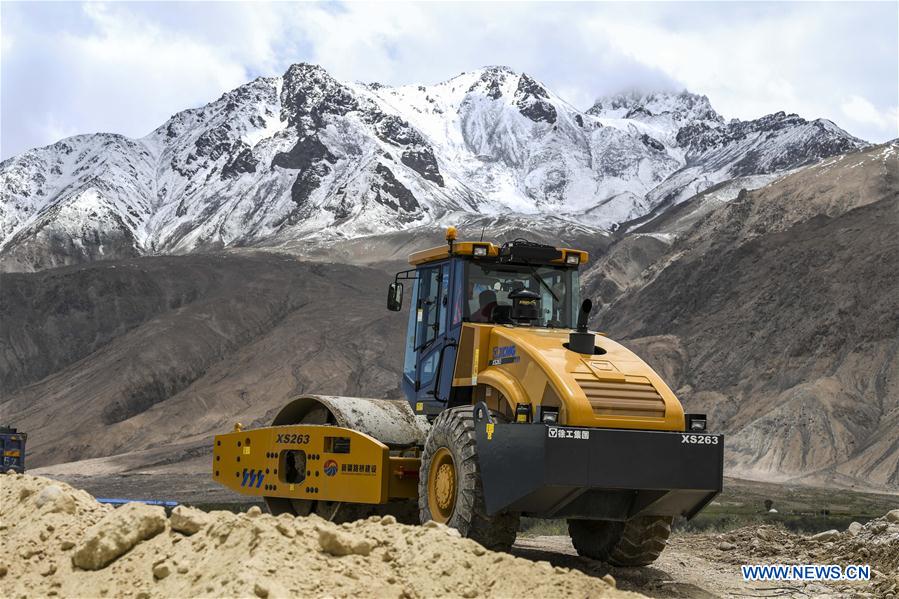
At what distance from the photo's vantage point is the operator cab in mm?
10906

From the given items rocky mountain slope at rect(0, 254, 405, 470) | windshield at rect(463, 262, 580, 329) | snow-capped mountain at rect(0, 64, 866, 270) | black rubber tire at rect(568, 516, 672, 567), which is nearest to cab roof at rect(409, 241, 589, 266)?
windshield at rect(463, 262, 580, 329)

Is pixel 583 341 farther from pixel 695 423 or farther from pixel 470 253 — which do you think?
pixel 470 253

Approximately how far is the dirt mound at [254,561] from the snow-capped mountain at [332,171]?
112470 millimetres

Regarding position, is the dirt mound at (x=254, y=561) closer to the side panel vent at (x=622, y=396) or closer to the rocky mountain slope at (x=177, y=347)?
the side panel vent at (x=622, y=396)

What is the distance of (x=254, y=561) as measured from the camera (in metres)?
6.64

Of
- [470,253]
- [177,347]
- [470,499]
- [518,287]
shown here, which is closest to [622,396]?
[470,499]

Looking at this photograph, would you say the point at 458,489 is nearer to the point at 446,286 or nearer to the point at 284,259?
the point at 446,286

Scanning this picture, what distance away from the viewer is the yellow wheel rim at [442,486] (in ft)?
32.1

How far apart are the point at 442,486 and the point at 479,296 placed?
2092 mm

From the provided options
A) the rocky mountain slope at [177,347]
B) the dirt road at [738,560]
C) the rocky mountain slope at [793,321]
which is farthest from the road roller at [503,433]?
the rocky mountain slope at [177,347]

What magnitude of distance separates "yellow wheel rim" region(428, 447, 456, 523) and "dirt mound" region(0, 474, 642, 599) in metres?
1.55

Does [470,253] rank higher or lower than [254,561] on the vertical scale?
higher

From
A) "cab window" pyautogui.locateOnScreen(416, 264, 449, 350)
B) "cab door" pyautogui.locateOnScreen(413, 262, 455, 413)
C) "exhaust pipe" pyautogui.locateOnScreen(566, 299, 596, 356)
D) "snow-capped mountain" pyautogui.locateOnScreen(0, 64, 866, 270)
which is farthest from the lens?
"snow-capped mountain" pyautogui.locateOnScreen(0, 64, 866, 270)

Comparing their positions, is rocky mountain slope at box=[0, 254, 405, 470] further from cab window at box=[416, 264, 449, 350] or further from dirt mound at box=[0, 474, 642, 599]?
dirt mound at box=[0, 474, 642, 599]
